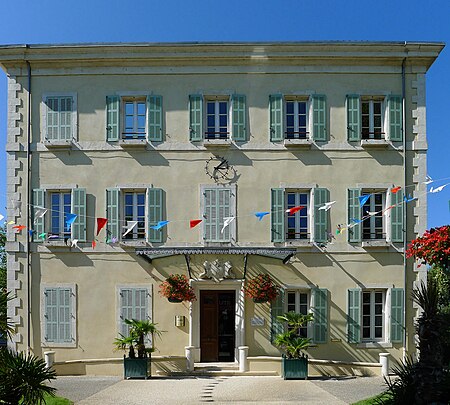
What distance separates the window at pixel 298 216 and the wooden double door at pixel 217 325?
7.92 feet

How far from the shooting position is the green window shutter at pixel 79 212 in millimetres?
14117

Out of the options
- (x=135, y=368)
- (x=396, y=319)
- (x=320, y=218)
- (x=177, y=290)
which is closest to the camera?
(x=135, y=368)

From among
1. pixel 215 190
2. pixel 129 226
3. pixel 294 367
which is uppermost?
pixel 215 190

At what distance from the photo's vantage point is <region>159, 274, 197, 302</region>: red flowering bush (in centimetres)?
1345

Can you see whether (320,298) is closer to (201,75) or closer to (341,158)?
(341,158)

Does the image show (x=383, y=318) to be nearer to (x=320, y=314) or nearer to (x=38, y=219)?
(x=320, y=314)

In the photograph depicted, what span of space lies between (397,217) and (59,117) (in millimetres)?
9737

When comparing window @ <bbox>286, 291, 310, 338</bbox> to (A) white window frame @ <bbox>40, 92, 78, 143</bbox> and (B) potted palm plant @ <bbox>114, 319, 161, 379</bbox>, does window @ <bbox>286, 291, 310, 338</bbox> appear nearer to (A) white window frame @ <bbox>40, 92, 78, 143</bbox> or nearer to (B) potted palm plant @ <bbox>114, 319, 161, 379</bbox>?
(B) potted palm plant @ <bbox>114, 319, 161, 379</bbox>

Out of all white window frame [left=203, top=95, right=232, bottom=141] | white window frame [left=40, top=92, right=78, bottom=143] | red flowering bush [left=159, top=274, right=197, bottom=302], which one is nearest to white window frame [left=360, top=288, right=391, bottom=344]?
red flowering bush [left=159, top=274, right=197, bottom=302]

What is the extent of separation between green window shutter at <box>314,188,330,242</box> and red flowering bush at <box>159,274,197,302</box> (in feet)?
12.1

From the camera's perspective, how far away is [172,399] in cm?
1046

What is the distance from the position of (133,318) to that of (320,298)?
508 cm

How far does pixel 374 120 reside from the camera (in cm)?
1452

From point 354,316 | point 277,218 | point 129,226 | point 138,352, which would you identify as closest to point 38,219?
point 129,226
